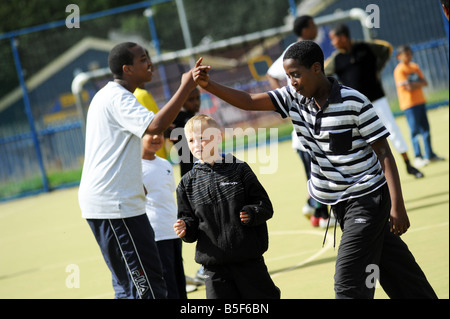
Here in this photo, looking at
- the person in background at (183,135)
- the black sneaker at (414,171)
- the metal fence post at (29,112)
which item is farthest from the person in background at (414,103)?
the metal fence post at (29,112)

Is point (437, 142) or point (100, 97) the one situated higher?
point (100, 97)

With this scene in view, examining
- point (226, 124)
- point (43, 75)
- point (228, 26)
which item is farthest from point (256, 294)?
point (228, 26)

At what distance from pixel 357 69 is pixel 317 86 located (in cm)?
563

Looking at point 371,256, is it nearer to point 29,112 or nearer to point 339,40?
point 339,40

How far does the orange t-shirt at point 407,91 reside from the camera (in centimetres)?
1262

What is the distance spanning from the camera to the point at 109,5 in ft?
177

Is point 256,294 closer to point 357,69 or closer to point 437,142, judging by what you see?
point 357,69

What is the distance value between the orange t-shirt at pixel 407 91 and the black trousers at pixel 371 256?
8.49 meters

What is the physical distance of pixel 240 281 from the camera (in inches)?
179

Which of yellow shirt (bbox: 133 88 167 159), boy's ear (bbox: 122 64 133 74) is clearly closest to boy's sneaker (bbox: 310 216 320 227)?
yellow shirt (bbox: 133 88 167 159)

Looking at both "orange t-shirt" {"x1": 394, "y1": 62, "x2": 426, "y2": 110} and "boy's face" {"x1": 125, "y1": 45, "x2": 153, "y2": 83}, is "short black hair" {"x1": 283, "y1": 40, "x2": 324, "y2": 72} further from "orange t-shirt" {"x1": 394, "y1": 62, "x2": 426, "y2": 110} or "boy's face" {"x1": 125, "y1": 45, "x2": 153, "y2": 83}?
"orange t-shirt" {"x1": 394, "y1": 62, "x2": 426, "y2": 110}

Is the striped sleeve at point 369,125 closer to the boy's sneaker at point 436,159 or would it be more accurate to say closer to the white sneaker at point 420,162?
the white sneaker at point 420,162

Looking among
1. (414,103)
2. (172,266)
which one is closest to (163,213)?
(172,266)

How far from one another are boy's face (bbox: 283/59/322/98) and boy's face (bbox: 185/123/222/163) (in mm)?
626
